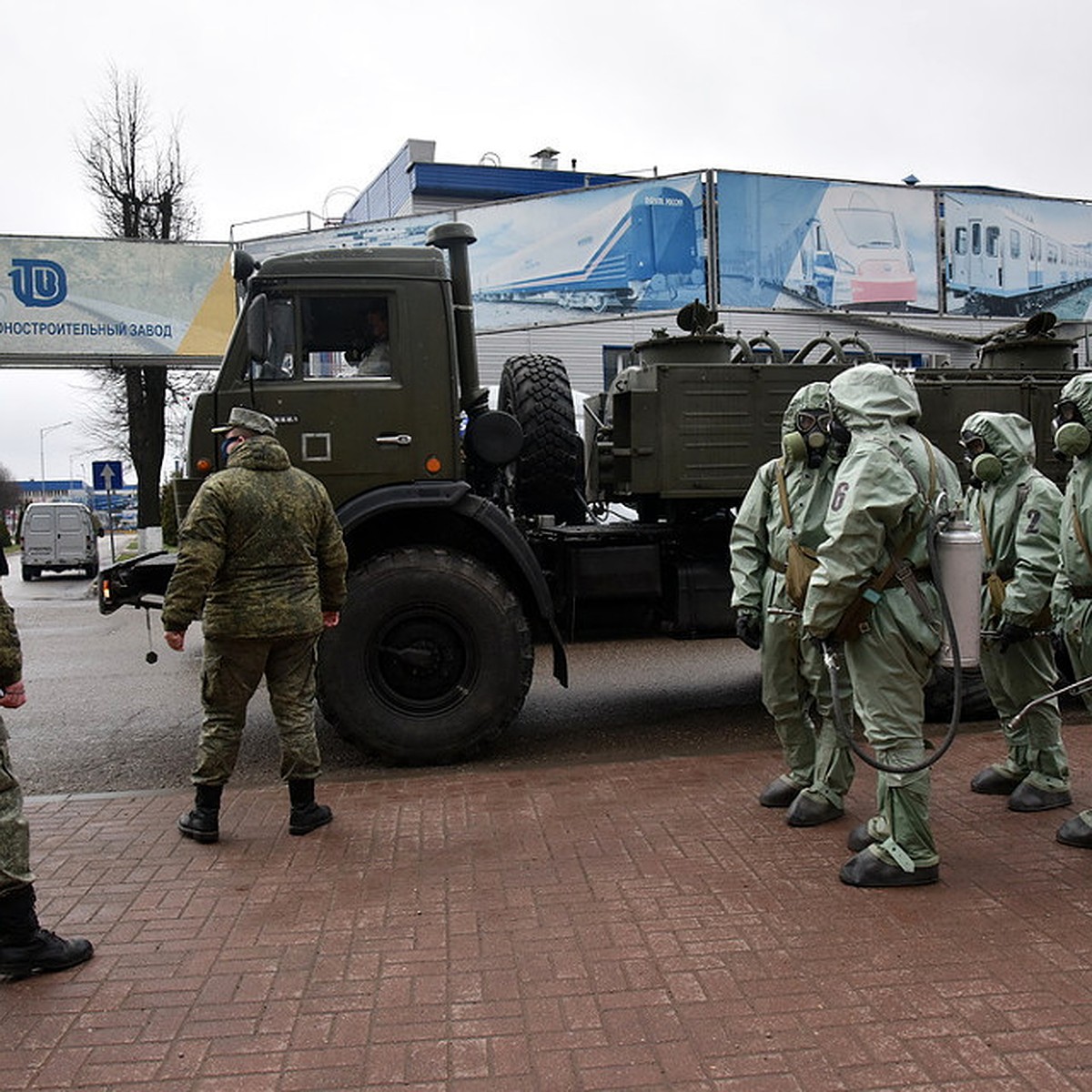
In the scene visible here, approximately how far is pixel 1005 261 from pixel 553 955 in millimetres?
22394

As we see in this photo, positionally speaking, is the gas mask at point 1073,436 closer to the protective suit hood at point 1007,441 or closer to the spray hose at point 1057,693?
the protective suit hood at point 1007,441

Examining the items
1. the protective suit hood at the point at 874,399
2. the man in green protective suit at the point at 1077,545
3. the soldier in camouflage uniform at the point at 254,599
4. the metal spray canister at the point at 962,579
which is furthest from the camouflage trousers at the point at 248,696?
the man in green protective suit at the point at 1077,545

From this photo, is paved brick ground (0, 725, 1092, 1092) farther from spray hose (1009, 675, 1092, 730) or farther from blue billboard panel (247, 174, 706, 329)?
blue billboard panel (247, 174, 706, 329)

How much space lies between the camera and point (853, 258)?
21.5m

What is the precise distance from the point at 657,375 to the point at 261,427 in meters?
2.78

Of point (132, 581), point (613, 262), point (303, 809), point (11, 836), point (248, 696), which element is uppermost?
point (613, 262)

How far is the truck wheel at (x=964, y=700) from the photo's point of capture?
6.98 metres

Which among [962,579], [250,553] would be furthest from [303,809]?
[962,579]

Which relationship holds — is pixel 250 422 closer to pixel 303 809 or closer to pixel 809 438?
pixel 303 809

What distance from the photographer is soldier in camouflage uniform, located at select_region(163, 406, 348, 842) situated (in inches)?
186

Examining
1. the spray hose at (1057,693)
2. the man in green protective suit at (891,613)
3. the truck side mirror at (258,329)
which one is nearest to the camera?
the man in green protective suit at (891,613)

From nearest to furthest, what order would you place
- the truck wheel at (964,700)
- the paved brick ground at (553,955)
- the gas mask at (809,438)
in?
the paved brick ground at (553,955) → the gas mask at (809,438) → the truck wheel at (964,700)

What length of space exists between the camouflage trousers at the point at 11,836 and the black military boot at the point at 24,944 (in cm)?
4

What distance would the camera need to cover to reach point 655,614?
23.6 feet
